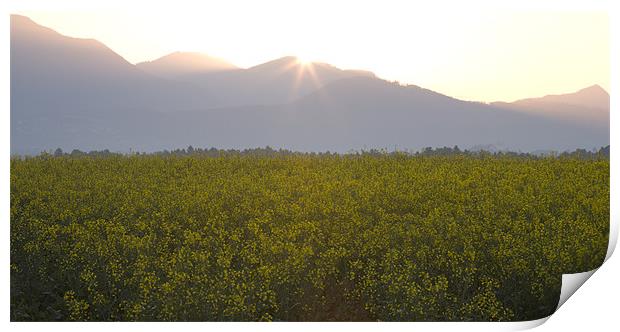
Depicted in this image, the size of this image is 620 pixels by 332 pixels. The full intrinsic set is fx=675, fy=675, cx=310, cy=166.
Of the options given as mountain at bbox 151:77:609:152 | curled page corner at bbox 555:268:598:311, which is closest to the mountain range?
mountain at bbox 151:77:609:152

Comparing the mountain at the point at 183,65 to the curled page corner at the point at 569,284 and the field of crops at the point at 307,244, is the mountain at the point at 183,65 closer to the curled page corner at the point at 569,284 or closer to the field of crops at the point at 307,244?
the field of crops at the point at 307,244

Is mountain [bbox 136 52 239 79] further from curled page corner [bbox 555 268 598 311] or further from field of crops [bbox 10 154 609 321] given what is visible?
curled page corner [bbox 555 268 598 311]

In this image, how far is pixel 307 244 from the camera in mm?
6141

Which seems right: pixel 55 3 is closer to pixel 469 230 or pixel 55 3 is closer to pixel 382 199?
pixel 382 199

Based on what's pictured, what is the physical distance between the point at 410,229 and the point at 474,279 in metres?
0.75

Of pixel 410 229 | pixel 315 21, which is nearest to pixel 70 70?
pixel 315 21

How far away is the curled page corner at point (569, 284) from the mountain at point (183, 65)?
3940 mm

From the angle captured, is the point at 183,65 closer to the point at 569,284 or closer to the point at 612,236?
the point at 569,284

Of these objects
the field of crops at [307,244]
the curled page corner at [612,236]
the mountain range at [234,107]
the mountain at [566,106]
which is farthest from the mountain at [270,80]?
the curled page corner at [612,236]

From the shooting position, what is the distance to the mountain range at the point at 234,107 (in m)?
7.27

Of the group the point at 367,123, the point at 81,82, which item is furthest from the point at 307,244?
the point at 81,82

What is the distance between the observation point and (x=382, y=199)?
706 cm

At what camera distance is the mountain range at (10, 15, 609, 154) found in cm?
727

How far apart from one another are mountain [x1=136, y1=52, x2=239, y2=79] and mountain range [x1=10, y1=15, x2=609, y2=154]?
0.01 m
